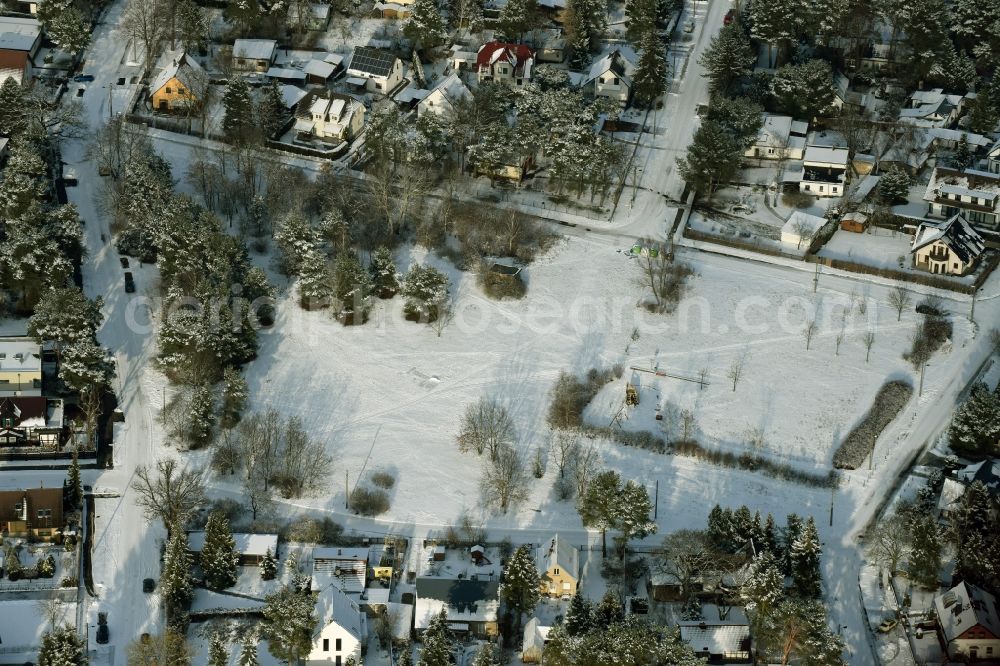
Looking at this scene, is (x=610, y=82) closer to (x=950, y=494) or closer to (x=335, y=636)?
(x=950, y=494)

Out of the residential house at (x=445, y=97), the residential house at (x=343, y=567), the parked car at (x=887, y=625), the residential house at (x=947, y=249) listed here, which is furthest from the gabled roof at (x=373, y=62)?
the parked car at (x=887, y=625)

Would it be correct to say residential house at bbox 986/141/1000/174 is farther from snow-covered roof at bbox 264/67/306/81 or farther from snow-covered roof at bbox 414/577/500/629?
snow-covered roof at bbox 414/577/500/629

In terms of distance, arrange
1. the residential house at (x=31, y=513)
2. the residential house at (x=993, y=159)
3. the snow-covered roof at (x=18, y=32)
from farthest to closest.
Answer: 1. the snow-covered roof at (x=18, y=32)
2. the residential house at (x=993, y=159)
3. the residential house at (x=31, y=513)

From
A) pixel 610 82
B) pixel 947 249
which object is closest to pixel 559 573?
pixel 947 249

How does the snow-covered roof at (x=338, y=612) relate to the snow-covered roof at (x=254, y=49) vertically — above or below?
below

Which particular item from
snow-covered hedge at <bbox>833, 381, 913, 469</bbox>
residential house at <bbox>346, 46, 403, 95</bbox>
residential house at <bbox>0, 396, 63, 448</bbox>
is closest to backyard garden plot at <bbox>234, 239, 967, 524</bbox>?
snow-covered hedge at <bbox>833, 381, 913, 469</bbox>

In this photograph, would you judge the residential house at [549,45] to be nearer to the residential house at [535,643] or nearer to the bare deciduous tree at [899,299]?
the bare deciduous tree at [899,299]

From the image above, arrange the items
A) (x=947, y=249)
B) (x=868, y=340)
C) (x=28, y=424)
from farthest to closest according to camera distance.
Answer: (x=947, y=249) → (x=868, y=340) → (x=28, y=424)
